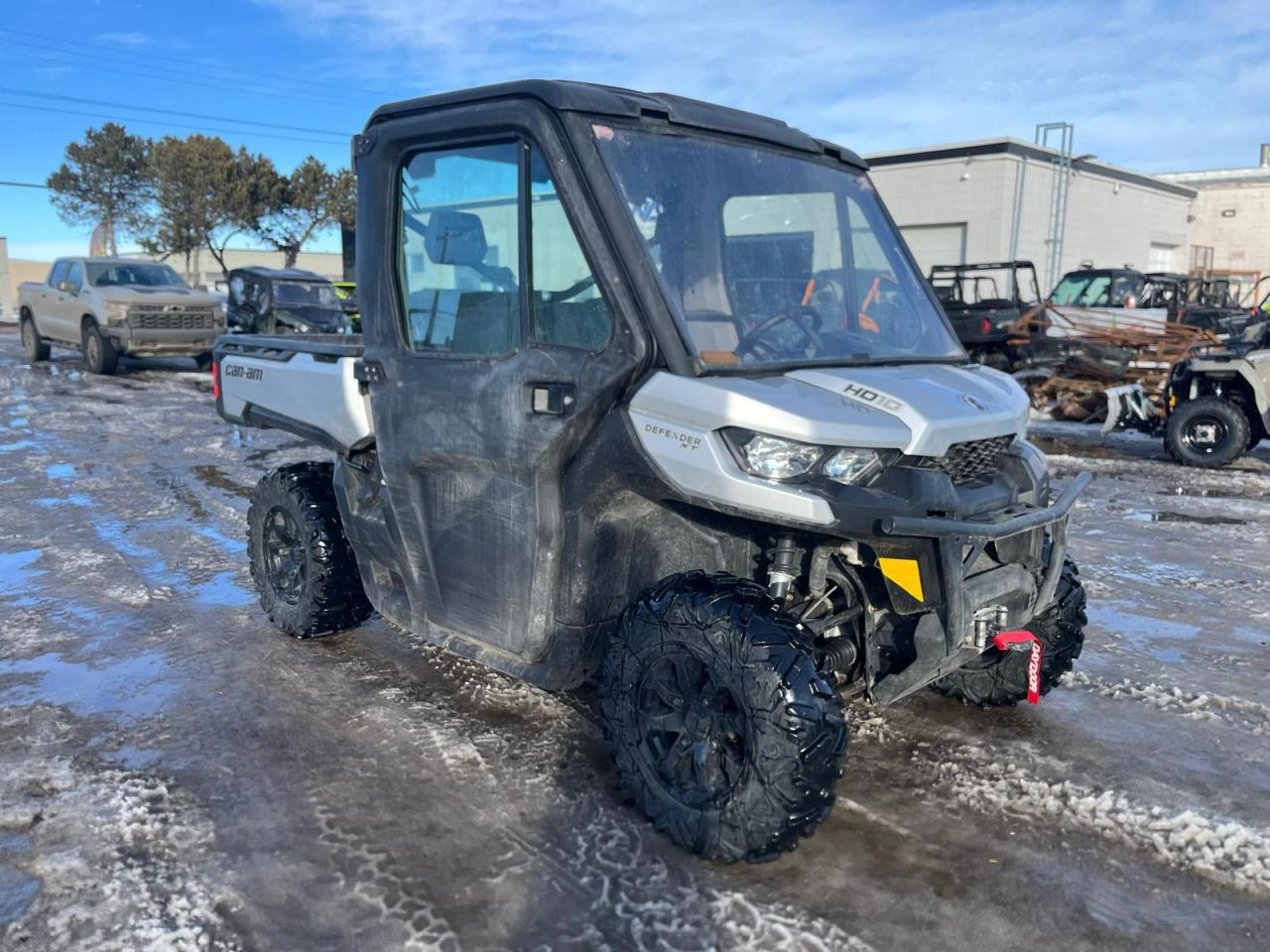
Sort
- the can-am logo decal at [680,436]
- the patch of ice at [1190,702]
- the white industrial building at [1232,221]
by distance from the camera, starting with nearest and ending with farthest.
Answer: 1. the can-am logo decal at [680,436]
2. the patch of ice at [1190,702]
3. the white industrial building at [1232,221]

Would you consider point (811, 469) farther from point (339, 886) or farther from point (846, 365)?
point (339, 886)

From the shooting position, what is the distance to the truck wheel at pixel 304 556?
15.6 ft

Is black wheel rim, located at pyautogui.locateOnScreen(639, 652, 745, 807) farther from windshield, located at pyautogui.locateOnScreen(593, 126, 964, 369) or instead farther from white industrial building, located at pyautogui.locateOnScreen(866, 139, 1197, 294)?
white industrial building, located at pyautogui.locateOnScreen(866, 139, 1197, 294)

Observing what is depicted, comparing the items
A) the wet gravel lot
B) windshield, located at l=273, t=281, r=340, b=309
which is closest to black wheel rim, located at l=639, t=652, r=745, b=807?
Result: the wet gravel lot

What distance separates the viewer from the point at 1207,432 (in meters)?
10.6

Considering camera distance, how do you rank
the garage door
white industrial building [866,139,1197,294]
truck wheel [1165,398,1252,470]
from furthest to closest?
the garage door
white industrial building [866,139,1197,294]
truck wheel [1165,398,1252,470]

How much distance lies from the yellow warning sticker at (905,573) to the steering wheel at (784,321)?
2.50 ft

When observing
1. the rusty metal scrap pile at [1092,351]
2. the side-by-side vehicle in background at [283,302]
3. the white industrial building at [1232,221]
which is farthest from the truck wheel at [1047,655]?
the white industrial building at [1232,221]

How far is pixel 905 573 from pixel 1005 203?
31.3 metres

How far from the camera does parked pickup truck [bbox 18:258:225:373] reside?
1681 cm

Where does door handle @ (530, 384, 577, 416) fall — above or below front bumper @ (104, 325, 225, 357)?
above

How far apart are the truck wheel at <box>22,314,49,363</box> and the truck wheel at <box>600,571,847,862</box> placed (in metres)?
19.5

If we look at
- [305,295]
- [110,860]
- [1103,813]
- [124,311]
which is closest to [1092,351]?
[1103,813]

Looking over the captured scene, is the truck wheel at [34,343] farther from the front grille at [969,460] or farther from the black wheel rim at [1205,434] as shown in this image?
the front grille at [969,460]
